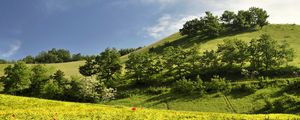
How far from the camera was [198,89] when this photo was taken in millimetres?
115250

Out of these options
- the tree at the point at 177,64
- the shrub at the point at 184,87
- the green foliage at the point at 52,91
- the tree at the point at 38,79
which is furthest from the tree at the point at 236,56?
the tree at the point at 38,79

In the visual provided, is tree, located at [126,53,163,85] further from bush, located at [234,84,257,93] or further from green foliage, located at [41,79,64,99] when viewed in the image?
bush, located at [234,84,257,93]

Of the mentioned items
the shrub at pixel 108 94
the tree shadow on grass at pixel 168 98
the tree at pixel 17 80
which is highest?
the tree at pixel 17 80

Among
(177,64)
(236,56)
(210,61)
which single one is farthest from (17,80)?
(236,56)

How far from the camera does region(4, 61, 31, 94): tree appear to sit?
130 m

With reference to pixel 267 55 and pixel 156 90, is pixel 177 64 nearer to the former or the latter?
pixel 156 90

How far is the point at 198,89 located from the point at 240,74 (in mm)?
20467

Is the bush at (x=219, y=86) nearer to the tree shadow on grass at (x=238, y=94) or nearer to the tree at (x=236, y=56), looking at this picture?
the tree shadow on grass at (x=238, y=94)

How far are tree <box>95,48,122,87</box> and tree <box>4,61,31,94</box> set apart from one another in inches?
932

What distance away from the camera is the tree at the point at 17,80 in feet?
426

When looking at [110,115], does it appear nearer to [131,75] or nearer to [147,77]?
[147,77]

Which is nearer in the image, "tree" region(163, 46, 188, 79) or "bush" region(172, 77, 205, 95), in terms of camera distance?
"bush" region(172, 77, 205, 95)

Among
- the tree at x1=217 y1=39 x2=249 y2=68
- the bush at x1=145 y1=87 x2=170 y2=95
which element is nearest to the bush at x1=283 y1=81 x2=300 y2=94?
the tree at x1=217 y1=39 x2=249 y2=68

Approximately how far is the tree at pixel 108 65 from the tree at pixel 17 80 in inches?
932
